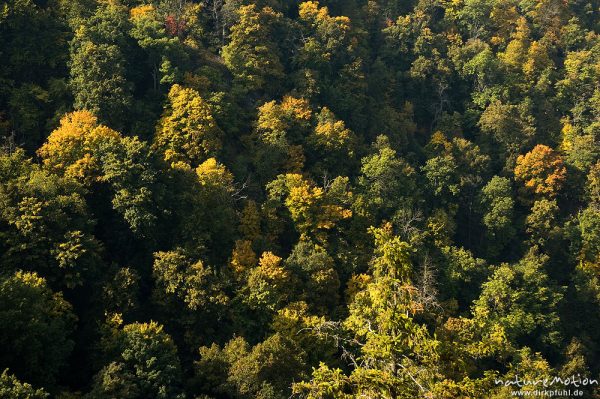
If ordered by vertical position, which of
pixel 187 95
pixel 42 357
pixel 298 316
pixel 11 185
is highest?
pixel 187 95

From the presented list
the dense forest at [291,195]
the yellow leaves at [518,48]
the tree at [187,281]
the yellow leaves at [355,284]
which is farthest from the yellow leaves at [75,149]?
the yellow leaves at [518,48]

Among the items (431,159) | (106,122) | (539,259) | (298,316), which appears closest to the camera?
(298,316)

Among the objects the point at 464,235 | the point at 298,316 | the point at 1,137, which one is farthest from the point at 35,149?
the point at 464,235

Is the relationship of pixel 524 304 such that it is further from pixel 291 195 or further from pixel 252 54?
pixel 252 54

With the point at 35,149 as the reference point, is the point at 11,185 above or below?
below

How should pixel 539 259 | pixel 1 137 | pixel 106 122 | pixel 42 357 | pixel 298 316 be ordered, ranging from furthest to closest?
pixel 539 259 → pixel 106 122 → pixel 1 137 → pixel 298 316 → pixel 42 357

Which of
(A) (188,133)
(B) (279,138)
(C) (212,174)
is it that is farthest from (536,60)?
(C) (212,174)

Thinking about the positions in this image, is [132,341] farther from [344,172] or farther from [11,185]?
[344,172]

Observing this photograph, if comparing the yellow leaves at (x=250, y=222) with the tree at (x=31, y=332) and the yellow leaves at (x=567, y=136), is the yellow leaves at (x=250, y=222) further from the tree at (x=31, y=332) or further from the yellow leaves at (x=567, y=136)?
the yellow leaves at (x=567, y=136)
